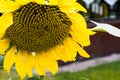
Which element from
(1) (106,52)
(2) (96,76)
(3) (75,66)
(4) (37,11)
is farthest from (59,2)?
(1) (106,52)

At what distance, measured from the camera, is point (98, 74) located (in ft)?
20.4

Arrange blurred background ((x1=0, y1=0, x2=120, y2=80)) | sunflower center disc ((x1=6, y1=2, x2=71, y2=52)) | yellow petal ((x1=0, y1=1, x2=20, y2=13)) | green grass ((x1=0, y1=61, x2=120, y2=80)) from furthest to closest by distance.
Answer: blurred background ((x1=0, y1=0, x2=120, y2=80)), green grass ((x1=0, y1=61, x2=120, y2=80)), sunflower center disc ((x1=6, y1=2, x2=71, y2=52)), yellow petal ((x1=0, y1=1, x2=20, y2=13))

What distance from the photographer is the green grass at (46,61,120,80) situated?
5.93 metres

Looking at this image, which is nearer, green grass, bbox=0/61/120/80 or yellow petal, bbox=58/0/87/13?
yellow petal, bbox=58/0/87/13

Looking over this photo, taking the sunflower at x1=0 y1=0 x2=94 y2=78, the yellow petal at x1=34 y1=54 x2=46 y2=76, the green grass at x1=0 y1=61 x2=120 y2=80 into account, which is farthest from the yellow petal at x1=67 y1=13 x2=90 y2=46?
the green grass at x1=0 y1=61 x2=120 y2=80

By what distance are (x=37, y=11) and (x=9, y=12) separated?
0.31ft

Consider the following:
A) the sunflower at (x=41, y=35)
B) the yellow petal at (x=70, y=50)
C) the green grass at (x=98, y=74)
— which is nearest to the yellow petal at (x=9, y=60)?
the sunflower at (x=41, y=35)

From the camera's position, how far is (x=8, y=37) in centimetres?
127

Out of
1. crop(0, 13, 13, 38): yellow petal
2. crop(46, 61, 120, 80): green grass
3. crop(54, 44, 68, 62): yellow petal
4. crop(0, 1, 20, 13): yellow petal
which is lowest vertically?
crop(46, 61, 120, 80): green grass

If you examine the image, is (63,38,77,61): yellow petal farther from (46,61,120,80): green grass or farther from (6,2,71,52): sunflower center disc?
(46,61,120,80): green grass

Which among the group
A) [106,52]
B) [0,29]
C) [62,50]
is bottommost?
[106,52]

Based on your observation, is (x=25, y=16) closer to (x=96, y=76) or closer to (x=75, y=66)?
(x=96, y=76)

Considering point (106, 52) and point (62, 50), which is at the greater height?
point (62, 50)

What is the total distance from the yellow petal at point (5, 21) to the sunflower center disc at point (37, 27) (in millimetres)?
47
